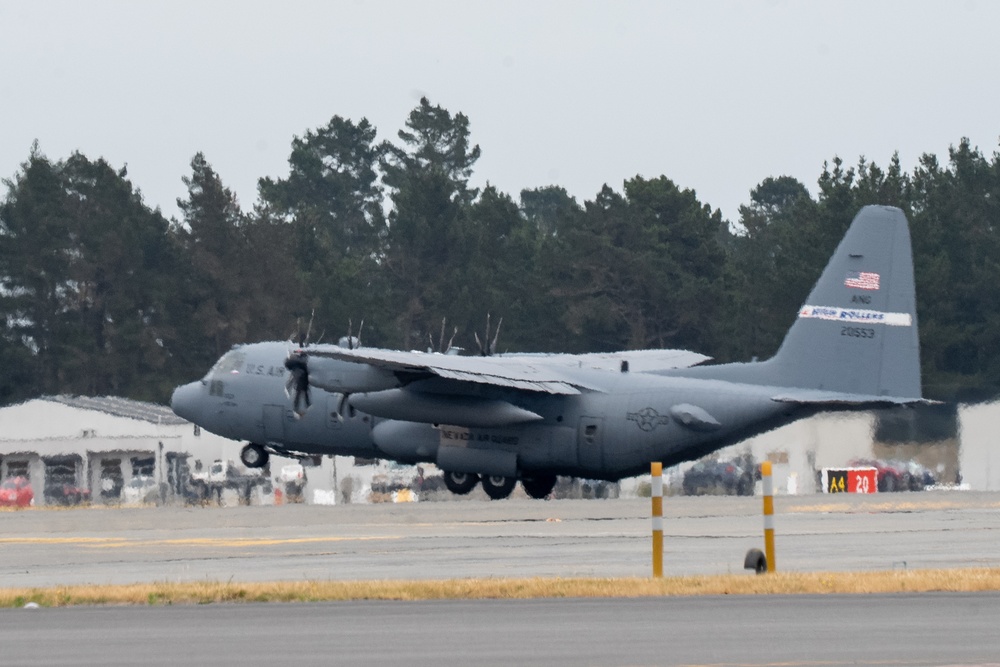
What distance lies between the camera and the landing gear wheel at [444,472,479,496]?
1647 inches

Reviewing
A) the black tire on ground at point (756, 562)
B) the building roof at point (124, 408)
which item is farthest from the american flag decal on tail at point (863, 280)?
the building roof at point (124, 408)

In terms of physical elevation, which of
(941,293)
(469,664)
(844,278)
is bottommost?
(469,664)

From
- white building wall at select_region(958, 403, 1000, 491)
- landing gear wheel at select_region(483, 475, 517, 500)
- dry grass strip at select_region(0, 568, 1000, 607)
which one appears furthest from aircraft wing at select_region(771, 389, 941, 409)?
dry grass strip at select_region(0, 568, 1000, 607)

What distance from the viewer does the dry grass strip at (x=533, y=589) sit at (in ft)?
55.9

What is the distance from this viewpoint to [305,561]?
23.0 metres

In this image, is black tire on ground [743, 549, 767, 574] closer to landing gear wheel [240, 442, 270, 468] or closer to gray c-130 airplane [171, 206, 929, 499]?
gray c-130 airplane [171, 206, 929, 499]

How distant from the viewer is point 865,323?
1502 inches

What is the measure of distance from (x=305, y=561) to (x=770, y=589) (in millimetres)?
8034

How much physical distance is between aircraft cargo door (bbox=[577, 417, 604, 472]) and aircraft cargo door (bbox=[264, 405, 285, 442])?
8.11 m

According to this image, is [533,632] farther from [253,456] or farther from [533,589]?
[253,456]

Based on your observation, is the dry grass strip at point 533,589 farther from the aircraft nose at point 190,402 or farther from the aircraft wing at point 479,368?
the aircraft nose at point 190,402

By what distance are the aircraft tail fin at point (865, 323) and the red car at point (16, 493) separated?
24.5 m

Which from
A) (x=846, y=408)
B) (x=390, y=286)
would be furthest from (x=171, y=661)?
(x=390, y=286)

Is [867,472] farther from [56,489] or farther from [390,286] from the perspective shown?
[390,286]
